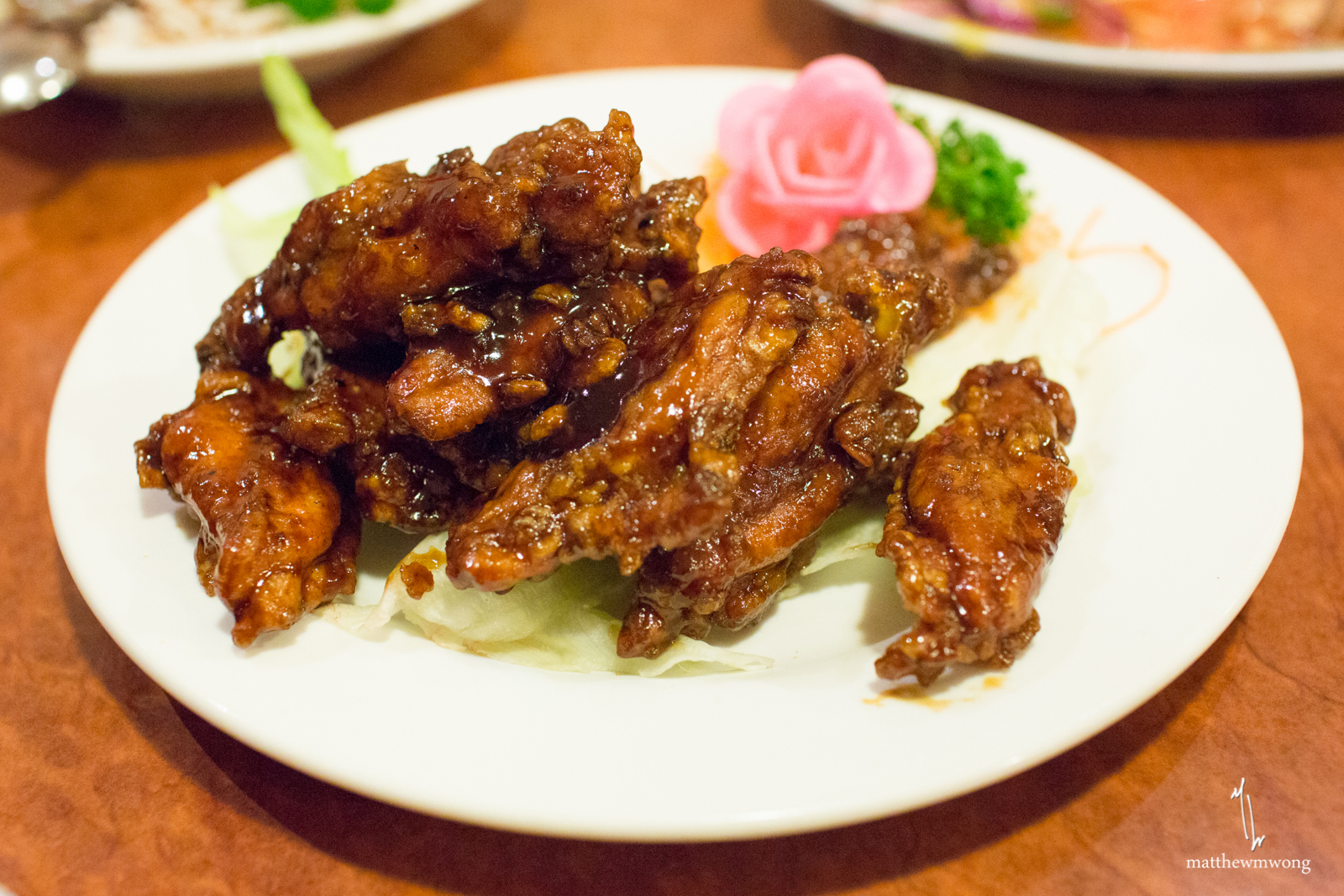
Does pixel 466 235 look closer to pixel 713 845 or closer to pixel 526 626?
pixel 526 626

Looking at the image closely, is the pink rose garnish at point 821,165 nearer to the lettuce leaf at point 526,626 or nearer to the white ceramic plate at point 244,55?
the lettuce leaf at point 526,626

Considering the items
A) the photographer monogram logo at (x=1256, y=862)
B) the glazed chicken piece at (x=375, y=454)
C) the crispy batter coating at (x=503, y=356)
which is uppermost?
the crispy batter coating at (x=503, y=356)

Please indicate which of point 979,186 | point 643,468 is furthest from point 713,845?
point 979,186

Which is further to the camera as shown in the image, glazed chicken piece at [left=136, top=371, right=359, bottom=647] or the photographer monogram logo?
glazed chicken piece at [left=136, top=371, right=359, bottom=647]

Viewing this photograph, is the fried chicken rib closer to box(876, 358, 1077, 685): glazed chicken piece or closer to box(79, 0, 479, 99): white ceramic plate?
box(876, 358, 1077, 685): glazed chicken piece

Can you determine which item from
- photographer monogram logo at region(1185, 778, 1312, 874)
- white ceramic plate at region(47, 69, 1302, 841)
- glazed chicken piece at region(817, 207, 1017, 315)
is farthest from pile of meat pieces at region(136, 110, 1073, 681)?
glazed chicken piece at region(817, 207, 1017, 315)

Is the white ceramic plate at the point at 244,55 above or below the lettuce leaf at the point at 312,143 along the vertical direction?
above

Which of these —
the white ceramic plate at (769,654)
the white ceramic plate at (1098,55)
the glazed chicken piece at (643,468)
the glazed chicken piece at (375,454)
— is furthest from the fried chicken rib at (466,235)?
the white ceramic plate at (1098,55)

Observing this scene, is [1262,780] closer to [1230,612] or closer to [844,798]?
[1230,612]

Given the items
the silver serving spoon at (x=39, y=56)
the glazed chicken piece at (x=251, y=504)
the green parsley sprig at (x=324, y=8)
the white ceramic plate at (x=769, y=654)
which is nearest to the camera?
the white ceramic plate at (x=769, y=654)
